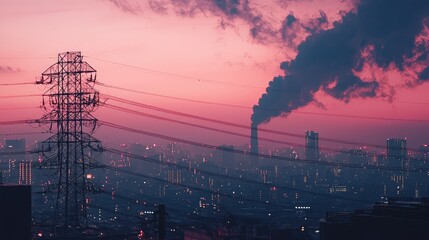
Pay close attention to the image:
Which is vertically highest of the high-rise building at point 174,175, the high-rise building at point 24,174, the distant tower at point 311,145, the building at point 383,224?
the distant tower at point 311,145

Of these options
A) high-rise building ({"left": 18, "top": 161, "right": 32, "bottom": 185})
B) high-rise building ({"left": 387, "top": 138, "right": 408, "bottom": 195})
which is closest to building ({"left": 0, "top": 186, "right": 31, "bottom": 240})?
high-rise building ({"left": 18, "top": 161, "right": 32, "bottom": 185})

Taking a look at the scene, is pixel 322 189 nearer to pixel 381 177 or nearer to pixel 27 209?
pixel 381 177

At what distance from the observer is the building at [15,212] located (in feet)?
58.3

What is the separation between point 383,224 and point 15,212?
8.92m

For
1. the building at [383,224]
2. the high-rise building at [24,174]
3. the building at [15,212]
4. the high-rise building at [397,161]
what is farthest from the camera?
the high-rise building at [397,161]

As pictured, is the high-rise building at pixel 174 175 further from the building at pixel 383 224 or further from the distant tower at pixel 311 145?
the building at pixel 383 224

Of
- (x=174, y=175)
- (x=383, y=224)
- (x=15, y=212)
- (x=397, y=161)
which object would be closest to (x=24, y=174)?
(x=174, y=175)

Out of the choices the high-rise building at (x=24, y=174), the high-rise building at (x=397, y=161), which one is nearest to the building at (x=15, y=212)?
the high-rise building at (x=24, y=174)

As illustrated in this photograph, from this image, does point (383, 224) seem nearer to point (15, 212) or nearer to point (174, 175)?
point (15, 212)

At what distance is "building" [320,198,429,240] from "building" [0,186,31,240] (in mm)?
7909

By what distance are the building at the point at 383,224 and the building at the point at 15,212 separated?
7.91m

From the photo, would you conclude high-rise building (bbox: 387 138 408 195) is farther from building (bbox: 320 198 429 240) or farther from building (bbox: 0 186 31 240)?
building (bbox: 0 186 31 240)

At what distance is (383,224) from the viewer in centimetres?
1812

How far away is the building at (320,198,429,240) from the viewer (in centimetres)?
1727
